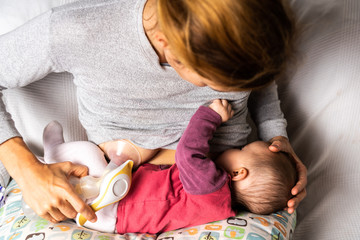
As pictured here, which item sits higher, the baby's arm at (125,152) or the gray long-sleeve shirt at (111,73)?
the gray long-sleeve shirt at (111,73)

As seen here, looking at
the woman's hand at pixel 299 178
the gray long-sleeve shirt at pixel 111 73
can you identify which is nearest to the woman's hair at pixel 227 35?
the gray long-sleeve shirt at pixel 111 73

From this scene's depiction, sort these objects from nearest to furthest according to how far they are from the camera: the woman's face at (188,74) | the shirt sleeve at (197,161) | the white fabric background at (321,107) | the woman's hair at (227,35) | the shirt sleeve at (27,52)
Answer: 1. the woman's hair at (227,35)
2. the woman's face at (188,74)
3. the shirt sleeve at (27,52)
4. the shirt sleeve at (197,161)
5. the white fabric background at (321,107)

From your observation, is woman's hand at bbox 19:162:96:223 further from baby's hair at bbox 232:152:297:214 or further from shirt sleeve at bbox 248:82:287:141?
shirt sleeve at bbox 248:82:287:141

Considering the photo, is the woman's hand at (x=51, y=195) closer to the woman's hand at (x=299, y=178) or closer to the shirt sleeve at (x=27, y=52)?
the shirt sleeve at (x=27, y=52)

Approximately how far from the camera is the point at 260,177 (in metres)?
1.05

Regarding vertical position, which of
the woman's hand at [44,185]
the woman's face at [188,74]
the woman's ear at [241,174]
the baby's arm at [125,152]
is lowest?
the woman's ear at [241,174]

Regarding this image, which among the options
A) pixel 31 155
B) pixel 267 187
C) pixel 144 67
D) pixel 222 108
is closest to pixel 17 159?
pixel 31 155

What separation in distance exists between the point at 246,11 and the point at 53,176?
0.62 meters

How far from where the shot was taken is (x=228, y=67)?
2.29 ft

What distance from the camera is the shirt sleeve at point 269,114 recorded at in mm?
1271

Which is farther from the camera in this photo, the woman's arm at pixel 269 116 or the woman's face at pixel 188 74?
the woman's arm at pixel 269 116

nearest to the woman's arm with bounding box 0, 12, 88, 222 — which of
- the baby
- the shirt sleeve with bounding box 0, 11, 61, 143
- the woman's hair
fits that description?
the shirt sleeve with bounding box 0, 11, 61, 143

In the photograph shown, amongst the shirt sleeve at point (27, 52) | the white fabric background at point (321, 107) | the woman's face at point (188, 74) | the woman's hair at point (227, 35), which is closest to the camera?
the woman's hair at point (227, 35)

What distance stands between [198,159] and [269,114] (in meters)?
0.40
